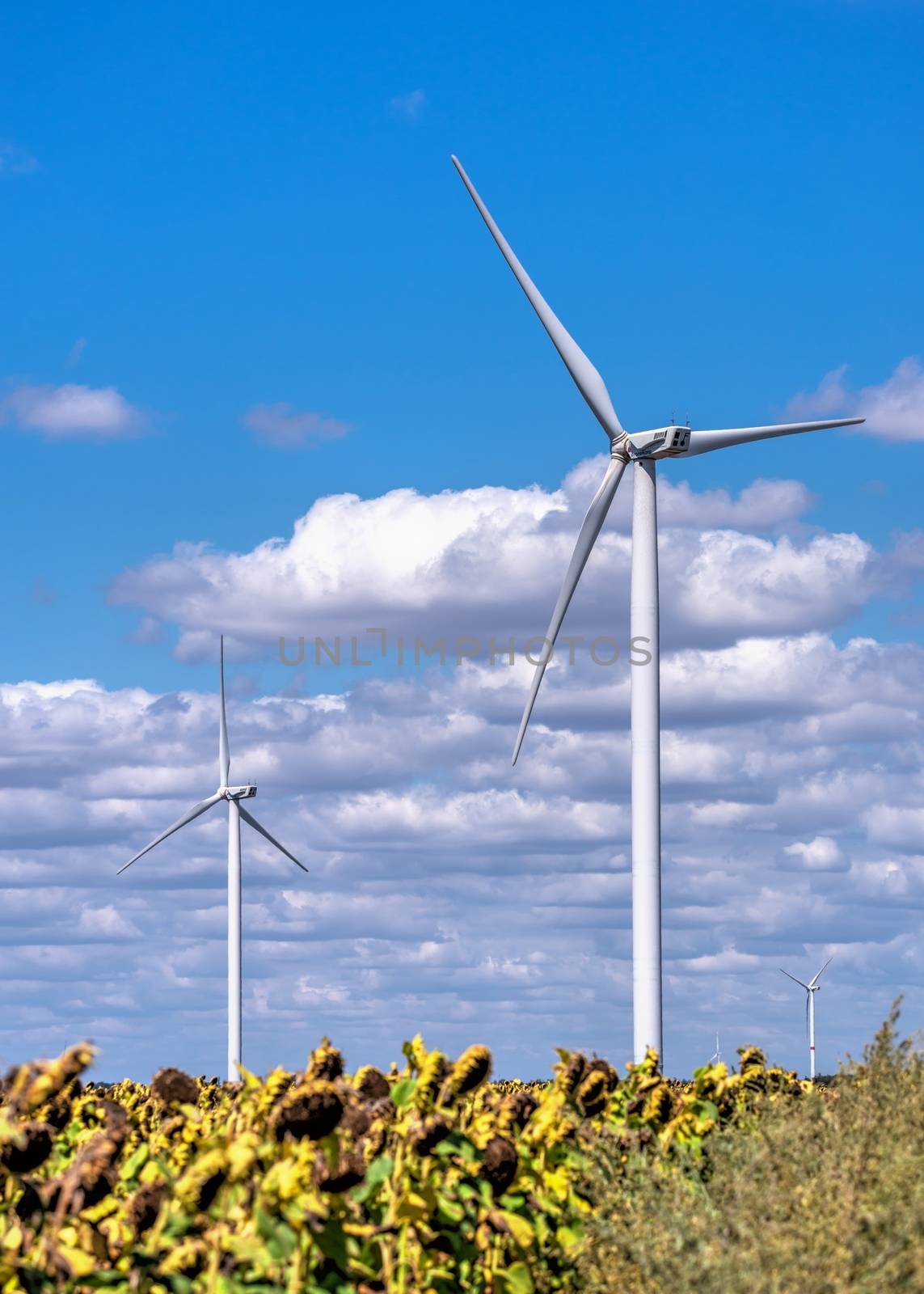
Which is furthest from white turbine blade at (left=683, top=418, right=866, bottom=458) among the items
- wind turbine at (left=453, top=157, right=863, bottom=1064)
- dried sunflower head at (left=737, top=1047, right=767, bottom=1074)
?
dried sunflower head at (left=737, top=1047, right=767, bottom=1074)

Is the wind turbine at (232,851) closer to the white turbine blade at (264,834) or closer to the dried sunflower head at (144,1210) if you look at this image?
the white turbine blade at (264,834)

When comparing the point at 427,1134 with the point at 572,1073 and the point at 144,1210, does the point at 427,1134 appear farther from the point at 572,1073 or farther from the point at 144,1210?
the point at 572,1073

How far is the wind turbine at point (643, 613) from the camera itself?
25.6 m

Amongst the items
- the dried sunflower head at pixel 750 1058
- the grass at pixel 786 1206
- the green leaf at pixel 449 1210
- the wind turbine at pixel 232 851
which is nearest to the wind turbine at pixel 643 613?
the dried sunflower head at pixel 750 1058

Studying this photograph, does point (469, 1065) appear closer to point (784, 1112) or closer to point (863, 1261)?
point (863, 1261)

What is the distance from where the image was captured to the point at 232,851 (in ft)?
201

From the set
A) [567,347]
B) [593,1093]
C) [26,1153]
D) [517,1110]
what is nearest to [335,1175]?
[26,1153]

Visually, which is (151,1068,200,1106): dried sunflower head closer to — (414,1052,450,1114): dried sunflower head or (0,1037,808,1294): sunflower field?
(0,1037,808,1294): sunflower field

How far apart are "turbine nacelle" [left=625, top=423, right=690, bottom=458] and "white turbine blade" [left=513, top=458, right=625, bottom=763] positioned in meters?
0.77

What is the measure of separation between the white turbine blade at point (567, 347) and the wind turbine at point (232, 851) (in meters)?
29.0

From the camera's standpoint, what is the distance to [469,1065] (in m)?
9.30

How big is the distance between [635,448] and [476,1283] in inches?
878

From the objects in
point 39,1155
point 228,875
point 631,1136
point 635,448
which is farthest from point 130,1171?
point 228,875

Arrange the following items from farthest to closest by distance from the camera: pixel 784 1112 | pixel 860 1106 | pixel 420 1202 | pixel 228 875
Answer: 1. pixel 228 875
2. pixel 784 1112
3. pixel 860 1106
4. pixel 420 1202
